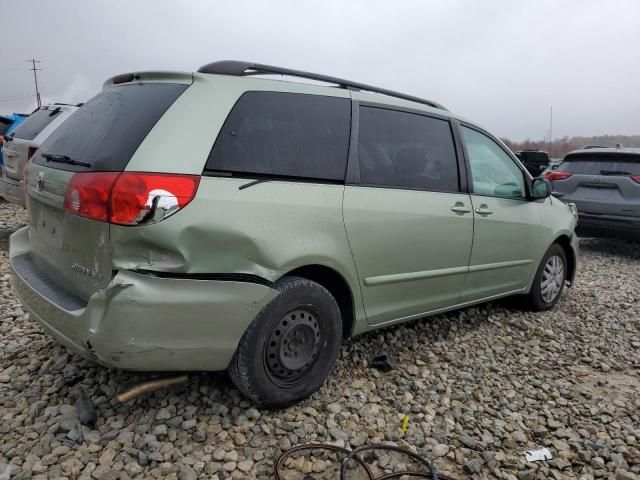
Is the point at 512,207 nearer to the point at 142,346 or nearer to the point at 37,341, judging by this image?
the point at 142,346

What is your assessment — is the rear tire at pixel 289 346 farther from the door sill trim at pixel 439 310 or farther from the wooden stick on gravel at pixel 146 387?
the door sill trim at pixel 439 310

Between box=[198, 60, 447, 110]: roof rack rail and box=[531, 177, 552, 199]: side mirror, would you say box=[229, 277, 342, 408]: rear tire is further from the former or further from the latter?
box=[531, 177, 552, 199]: side mirror

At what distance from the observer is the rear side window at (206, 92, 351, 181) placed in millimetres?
2482

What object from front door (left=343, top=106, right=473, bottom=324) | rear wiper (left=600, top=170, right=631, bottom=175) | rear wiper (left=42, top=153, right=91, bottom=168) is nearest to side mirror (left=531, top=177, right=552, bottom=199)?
front door (left=343, top=106, right=473, bottom=324)

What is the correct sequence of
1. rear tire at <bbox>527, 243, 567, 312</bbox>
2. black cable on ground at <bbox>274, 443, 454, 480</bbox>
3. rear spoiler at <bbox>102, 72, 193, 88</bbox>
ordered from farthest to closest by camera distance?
rear tire at <bbox>527, 243, 567, 312</bbox>
rear spoiler at <bbox>102, 72, 193, 88</bbox>
black cable on ground at <bbox>274, 443, 454, 480</bbox>

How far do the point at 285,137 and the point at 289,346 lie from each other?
1100 mm

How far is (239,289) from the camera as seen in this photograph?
2365 mm

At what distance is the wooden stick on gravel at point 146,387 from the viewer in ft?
7.99

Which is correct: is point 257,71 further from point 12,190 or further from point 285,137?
point 12,190

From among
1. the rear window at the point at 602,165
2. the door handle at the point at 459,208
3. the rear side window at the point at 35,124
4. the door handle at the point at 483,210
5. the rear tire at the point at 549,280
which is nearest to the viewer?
the door handle at the point at 459,208

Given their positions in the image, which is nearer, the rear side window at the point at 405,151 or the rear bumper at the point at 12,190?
the rear side window at the point at 405,151

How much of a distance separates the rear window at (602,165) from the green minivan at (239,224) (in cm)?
542

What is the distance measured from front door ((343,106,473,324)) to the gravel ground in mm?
452

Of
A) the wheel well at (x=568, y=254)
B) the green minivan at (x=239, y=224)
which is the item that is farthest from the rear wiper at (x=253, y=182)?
the wheel well at (x=568, y=254)
